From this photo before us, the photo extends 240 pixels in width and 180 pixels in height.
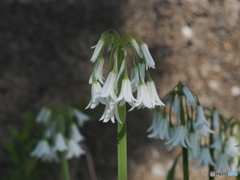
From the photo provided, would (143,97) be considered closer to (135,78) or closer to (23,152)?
(135,78)

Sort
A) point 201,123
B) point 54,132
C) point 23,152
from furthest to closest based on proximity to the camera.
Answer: point 23,152 → point 54,132 → point 201,123

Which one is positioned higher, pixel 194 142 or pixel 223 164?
pixel 194 142

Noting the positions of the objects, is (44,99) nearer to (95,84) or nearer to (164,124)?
(164,124)

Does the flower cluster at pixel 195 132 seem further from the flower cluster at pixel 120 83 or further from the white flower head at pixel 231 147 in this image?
the flower cluster at pixel 120 83

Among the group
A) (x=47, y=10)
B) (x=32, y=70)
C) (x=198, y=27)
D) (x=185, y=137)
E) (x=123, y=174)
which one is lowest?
(x=123, y=174)

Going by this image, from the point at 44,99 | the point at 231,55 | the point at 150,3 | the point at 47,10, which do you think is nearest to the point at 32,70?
the point at 44,99

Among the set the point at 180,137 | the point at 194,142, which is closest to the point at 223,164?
the point at 194,142
